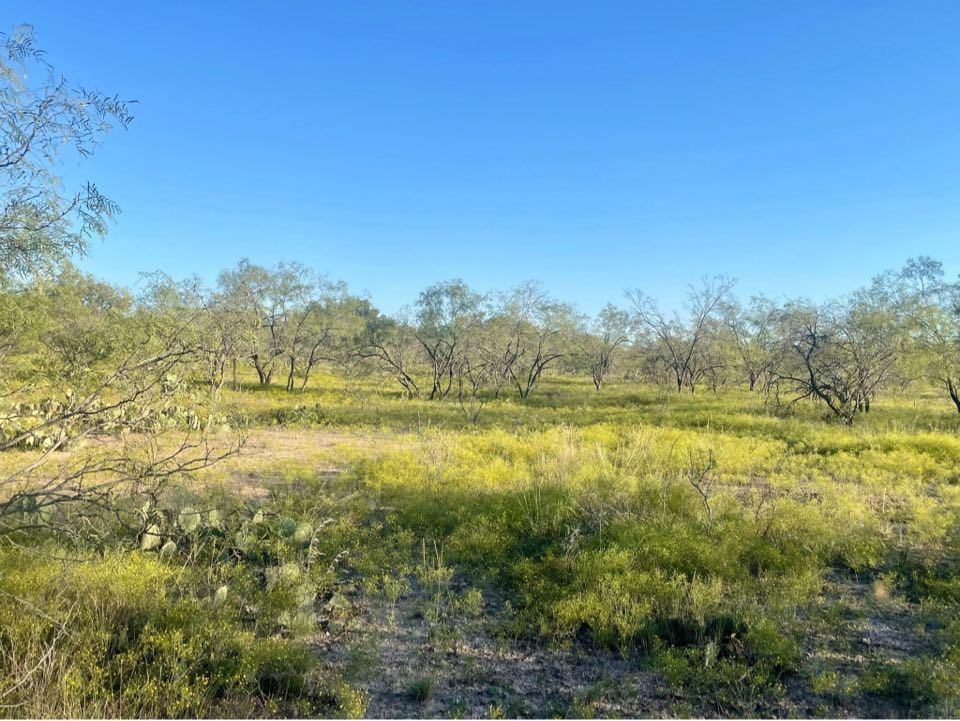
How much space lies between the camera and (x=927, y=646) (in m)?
3.96

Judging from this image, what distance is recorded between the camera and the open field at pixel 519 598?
3.34 metres

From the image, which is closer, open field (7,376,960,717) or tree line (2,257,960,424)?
open field (7,376,960,717)

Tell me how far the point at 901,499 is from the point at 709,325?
2663cm

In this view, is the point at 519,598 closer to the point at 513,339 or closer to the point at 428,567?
the point at 428,567

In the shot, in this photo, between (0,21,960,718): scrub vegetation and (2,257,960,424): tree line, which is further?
(2,257,960,424): tree line

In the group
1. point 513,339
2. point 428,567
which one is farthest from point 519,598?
point 513,339

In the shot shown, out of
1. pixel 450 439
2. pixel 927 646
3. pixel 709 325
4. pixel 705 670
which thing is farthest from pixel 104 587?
pixel 709 325

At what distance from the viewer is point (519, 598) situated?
4766 millimetres

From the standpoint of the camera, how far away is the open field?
3.34 m

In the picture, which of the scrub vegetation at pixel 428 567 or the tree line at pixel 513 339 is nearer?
the scrub vegetation at pixel 428 567

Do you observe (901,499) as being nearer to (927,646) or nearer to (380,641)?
(927,646)

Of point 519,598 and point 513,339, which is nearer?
point 519,598

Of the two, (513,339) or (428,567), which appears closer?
(428,567)

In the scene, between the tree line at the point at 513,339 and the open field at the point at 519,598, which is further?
the tree line at the point at 513,339
